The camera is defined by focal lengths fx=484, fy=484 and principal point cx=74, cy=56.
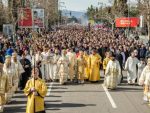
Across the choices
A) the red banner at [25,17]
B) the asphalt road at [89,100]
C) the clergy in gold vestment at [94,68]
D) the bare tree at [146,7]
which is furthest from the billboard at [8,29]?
the asphalt road at [89,100]

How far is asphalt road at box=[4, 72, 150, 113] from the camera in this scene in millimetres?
15497

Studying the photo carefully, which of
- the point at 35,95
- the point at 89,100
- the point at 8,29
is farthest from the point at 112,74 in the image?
the point at 8,29

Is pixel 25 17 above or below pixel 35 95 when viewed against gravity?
above

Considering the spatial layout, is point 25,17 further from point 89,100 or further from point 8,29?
point 89,100

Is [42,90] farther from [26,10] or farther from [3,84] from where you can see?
[26,10]

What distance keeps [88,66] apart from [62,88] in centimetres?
281

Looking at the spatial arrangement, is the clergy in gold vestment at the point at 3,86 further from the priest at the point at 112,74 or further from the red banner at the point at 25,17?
the red banner at the point at 25,17

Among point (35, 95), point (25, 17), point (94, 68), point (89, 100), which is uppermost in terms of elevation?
point (25, 17)

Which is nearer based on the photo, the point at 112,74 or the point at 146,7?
the point at 112,74

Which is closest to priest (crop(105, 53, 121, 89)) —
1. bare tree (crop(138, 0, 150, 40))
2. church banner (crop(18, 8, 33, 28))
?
church banner (crop(18, 8, 33, 28))

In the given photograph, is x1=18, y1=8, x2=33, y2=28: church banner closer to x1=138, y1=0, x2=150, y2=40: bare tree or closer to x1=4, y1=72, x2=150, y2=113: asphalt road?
x1=138, y1=0, x2=150, y2=40: bare tree

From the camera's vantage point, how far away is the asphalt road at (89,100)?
610 inches

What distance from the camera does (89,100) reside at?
56.8 feet

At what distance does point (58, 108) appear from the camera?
15.7 metres
